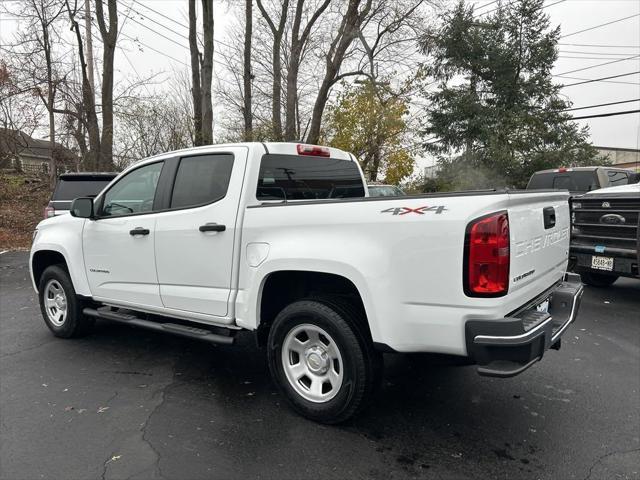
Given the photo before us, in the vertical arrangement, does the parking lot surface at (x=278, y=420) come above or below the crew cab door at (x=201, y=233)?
below

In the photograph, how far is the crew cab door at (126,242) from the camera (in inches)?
159

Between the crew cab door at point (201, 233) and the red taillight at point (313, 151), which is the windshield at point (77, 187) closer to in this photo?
the crew cab door at point (201, 233)

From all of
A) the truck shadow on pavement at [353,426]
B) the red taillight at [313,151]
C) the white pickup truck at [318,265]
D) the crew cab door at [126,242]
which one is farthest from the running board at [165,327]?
the red taillight at [313,151]

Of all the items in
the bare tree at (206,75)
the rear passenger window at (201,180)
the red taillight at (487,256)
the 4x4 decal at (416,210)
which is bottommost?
the red taillight at (487,256)

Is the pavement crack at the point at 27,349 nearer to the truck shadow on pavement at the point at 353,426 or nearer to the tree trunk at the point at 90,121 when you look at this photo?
the truck shadow on pavement at the point at 353,426

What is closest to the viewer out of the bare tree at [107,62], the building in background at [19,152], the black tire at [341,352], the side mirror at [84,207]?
the black tire at [341,352]

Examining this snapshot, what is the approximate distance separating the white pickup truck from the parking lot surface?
369mm

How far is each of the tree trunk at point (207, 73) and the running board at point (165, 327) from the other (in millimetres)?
10852

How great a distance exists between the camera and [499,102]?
24.4 m

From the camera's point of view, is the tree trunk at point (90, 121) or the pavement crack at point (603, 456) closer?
the pavement crack at point (603, 456)

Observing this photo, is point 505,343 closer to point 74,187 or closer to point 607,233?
point 607,233

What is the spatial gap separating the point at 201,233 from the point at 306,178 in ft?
3.29

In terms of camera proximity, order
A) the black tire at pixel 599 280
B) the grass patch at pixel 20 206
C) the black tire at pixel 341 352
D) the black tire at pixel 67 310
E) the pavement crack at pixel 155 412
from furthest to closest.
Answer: the grass patch at pixel 20 206 → the black tire at pixel 599 280 → the black tire at pixel 67 310 → the black tire at pixel 341 352 → the pavement crack at pixel 155 412

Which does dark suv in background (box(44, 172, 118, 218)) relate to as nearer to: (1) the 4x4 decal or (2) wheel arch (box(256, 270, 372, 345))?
(2) wheel arch (box(256, 270, 372, 345))
